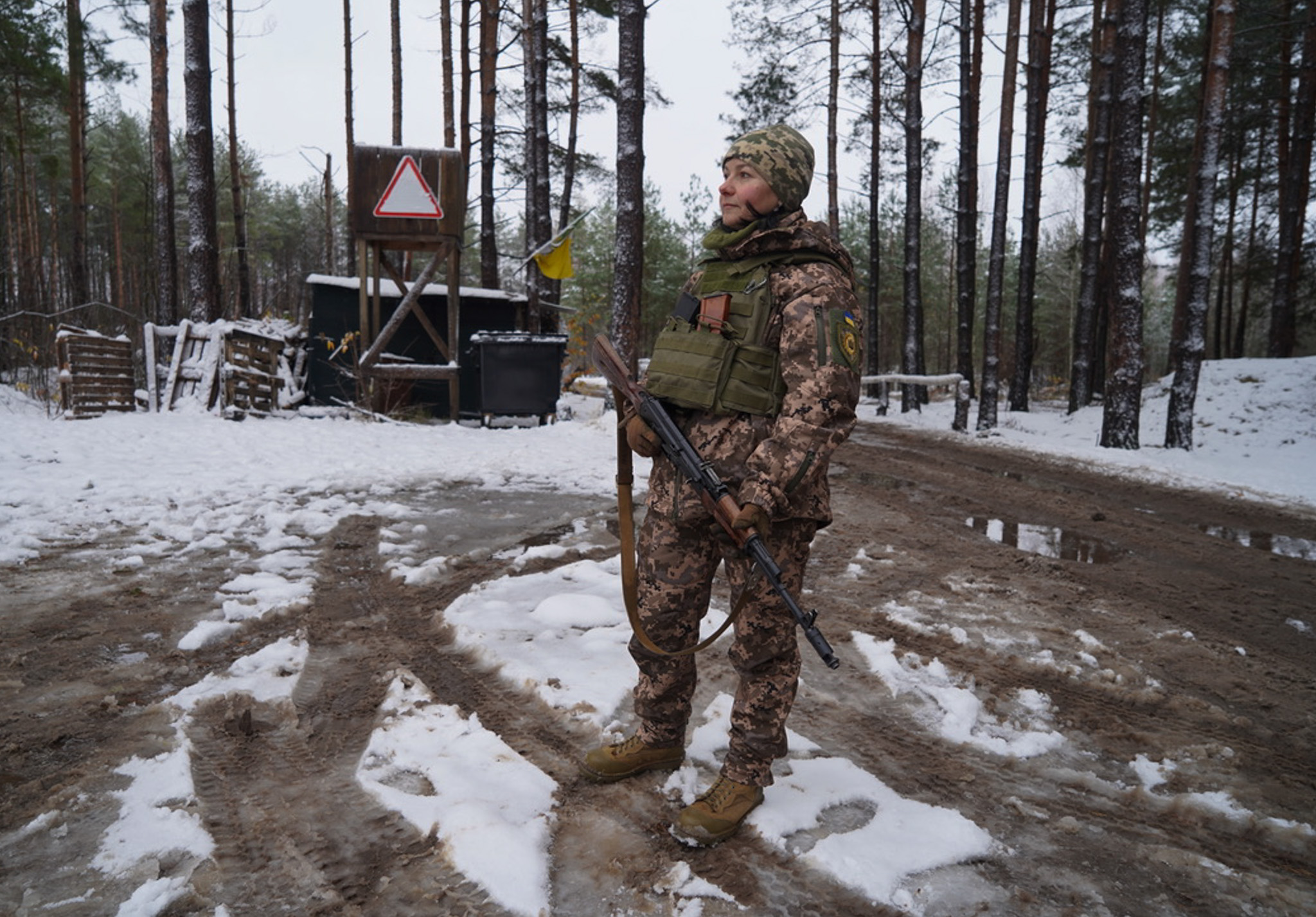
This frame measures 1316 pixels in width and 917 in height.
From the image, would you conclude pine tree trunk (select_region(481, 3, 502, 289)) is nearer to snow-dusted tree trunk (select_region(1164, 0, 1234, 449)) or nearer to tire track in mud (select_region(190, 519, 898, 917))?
snow-dusted tree trunk (select_region(1164, 0, 1234, 449))

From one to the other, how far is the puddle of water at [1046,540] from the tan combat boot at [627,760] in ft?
12.5

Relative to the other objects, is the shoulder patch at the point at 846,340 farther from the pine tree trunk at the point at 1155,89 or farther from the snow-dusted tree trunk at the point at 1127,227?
the pine tree trunk at the point at 1155,89

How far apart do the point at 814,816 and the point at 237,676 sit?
2.39 metres

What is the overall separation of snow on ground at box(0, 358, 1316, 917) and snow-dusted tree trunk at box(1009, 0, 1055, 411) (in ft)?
24.9

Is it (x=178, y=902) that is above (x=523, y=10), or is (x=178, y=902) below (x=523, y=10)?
below

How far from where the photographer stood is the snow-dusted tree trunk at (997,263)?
45.8ft

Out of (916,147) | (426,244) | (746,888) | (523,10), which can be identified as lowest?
(746,888)

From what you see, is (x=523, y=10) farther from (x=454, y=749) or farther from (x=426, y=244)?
(x=454, y=749)

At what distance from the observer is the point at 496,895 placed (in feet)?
6.40

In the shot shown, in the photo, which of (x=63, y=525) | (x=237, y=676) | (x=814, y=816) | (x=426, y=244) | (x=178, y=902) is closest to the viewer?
(x=178, y=902)

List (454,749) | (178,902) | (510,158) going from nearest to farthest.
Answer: (178,902), (454,749), (510,158)

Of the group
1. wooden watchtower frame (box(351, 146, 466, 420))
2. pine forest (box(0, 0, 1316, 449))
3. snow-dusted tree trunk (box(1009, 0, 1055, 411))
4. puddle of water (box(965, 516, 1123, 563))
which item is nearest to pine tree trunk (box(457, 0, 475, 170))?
pine forest (box(0, 0, 1316, 449))

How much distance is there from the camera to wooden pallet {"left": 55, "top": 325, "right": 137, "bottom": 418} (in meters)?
9.05

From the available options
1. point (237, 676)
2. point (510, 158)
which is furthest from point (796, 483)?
point (510, 158)
